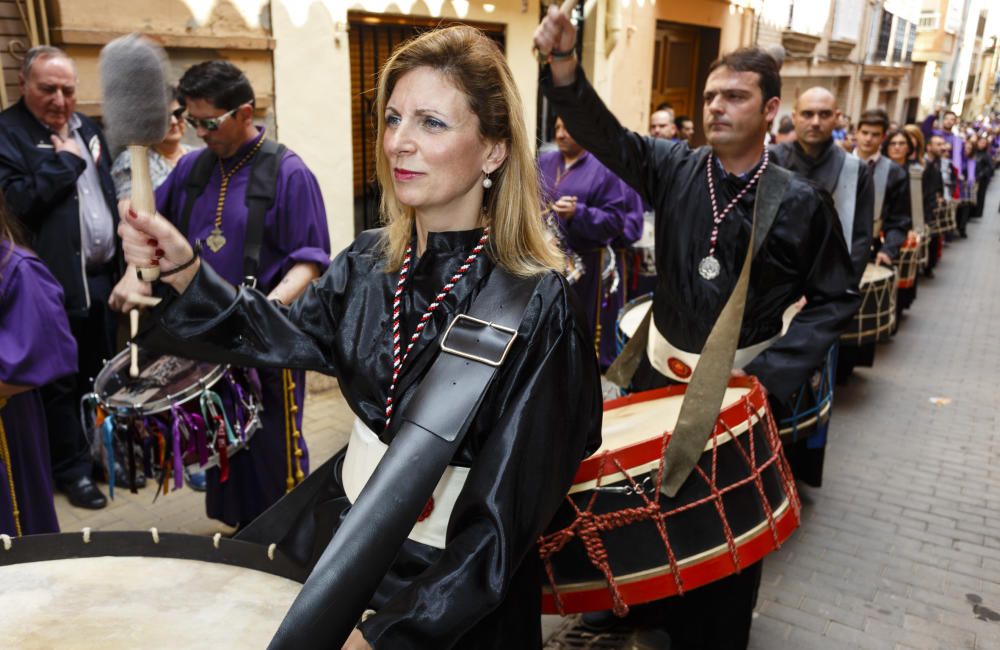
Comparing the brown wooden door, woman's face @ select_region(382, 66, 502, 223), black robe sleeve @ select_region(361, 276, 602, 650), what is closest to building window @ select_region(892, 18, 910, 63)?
the brown wooden door

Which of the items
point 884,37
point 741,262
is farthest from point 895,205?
point 884,37

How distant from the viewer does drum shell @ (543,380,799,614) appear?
208 centimetres

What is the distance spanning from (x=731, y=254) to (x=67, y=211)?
10.8ft

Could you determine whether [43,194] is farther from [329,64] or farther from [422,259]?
[422,259]

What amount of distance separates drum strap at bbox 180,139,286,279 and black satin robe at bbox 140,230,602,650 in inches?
60.6

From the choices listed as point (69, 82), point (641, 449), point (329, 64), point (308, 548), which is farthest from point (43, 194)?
point (641, 449)

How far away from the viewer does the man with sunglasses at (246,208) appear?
3363mm

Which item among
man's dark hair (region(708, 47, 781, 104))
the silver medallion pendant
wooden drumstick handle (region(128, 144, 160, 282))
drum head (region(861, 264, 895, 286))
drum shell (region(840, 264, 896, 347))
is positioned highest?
man's dark hair (region(708, 47, 781, 104))

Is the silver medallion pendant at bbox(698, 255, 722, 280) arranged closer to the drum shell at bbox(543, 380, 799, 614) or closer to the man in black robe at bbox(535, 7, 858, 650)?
the man in black robe at bbox(535, 7, 858, 650)

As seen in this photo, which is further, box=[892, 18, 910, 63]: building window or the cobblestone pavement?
box=[892, 18, 910, 63]: building window

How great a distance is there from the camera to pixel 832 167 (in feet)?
16.6

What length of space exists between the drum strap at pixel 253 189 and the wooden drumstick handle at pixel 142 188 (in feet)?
5.24

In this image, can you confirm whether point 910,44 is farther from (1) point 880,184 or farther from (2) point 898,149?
(1) point 880,184

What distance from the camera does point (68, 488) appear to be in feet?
14.3
